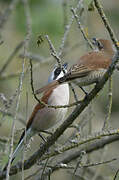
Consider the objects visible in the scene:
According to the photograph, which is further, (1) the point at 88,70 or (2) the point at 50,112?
(2) the point at 50,112

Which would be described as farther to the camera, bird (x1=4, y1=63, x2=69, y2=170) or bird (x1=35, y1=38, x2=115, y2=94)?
bird (x1=4, y1=63, x2=69, y2=170)

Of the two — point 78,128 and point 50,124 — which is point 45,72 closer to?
point 50,124

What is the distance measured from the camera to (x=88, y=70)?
3.36 meters

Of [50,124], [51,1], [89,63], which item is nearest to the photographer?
[89,63]

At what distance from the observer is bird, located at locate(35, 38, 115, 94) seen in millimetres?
3238

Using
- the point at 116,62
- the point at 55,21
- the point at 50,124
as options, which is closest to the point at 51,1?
the point at 55,21

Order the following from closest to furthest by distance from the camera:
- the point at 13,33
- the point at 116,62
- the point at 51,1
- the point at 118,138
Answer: the point at 116,62
the point at 118,138
the point at 51,1
the point at 13,33

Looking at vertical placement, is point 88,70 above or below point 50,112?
above

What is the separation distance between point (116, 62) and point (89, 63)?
877mm

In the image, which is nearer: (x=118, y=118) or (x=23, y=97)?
(x=23, y=97)

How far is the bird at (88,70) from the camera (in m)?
3.24

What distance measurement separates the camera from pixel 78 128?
358 cm

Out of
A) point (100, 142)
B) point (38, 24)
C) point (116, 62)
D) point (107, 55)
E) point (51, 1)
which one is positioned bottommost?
point (100, 142)

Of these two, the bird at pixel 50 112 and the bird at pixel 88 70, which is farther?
the bird at pixel 50 112
